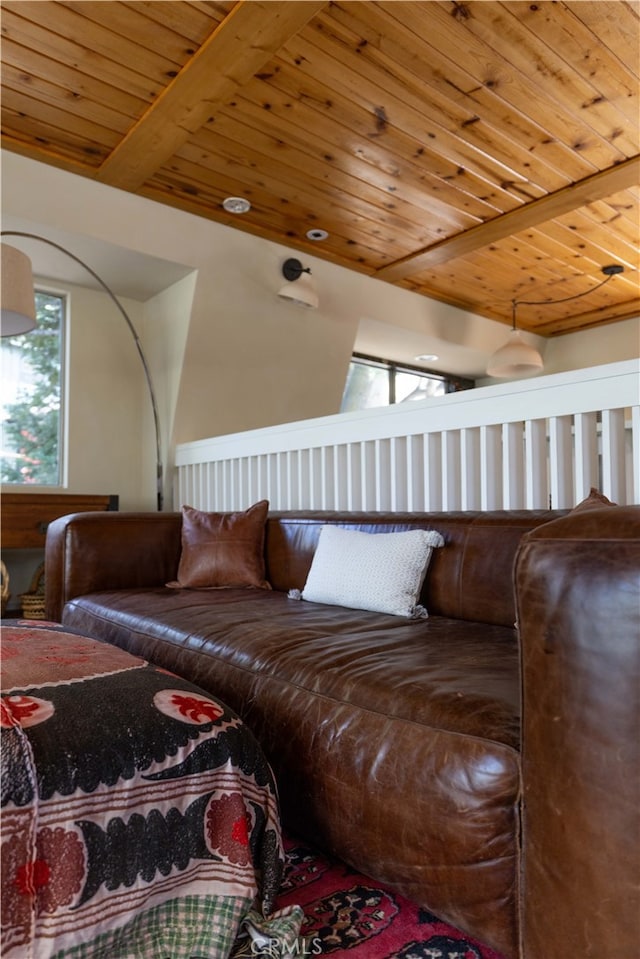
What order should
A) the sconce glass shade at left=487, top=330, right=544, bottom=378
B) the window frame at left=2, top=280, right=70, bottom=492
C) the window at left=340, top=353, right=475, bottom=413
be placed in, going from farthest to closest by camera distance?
1. the window at left=340, top=353, right=475, bottom=413
2. the sconce glass shade at left=487, top=330, right=544, bottom=378
3. the window frame at left=2, top=280, right=70, bottom=492

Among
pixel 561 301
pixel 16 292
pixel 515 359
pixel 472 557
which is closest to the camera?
pixel 472 557

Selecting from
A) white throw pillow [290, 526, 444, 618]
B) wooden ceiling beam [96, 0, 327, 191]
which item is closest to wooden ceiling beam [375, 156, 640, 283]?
wooden ceiling beam [96, 0, 327, 191]

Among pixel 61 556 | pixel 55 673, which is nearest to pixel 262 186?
pixel 61 556

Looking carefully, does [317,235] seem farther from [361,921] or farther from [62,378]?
[361,921]

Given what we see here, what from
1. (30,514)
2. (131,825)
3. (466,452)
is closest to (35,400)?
(30,514)

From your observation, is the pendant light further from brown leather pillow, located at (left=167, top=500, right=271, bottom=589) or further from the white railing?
brown leather pillow, located at (left=167, top=500, right=271, bottom=589)

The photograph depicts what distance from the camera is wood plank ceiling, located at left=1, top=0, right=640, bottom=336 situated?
89.6 inches

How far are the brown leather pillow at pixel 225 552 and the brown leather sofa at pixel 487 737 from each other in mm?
834

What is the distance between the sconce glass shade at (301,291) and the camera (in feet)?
12.0

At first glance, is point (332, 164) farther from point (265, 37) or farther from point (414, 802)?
point (414, 802)

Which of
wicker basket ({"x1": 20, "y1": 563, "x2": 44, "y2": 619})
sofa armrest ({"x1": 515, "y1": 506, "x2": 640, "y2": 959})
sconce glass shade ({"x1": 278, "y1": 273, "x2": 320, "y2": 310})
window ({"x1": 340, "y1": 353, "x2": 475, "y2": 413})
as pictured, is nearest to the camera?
sofa armrest ({"x1": 515, "y1": 506, "x2": 640, "y2": 959})

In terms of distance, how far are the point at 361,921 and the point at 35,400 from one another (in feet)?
11.5

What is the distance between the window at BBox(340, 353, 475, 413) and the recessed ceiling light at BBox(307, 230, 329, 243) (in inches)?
60.1

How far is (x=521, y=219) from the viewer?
12.3 ft
